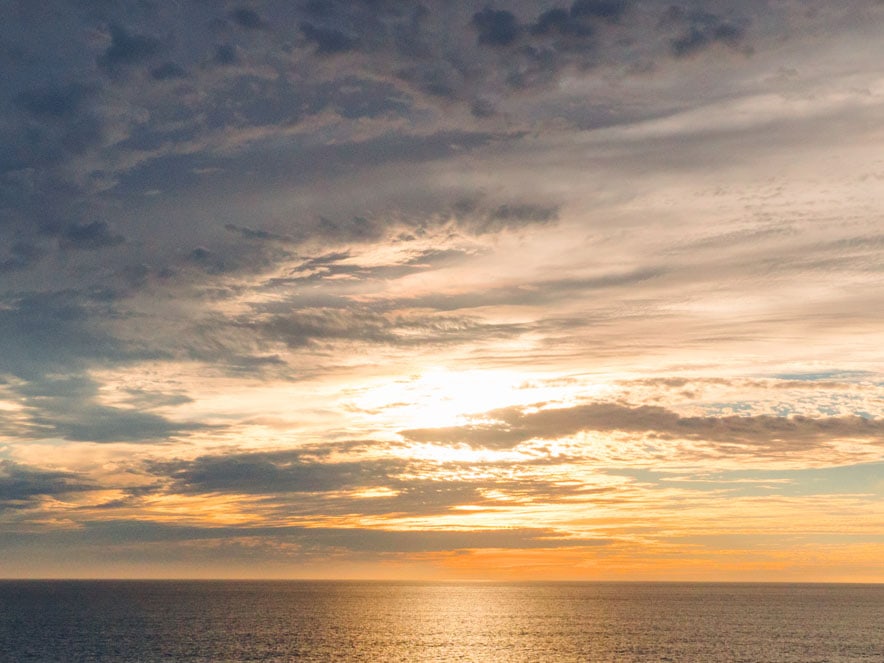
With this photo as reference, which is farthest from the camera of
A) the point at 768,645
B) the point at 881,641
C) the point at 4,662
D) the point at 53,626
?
the point at 53,626

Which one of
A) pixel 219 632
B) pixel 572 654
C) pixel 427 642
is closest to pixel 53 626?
pixel 219 632

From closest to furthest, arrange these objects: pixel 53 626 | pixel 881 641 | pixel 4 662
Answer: pixel 4 662 → pixel 881 641 → pixel 53 626

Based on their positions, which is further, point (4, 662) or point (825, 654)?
point (825, 654)

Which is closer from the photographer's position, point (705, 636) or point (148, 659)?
point (148, 659)

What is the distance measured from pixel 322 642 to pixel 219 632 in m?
29.2

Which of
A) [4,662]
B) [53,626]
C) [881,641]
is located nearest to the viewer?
[4,662]

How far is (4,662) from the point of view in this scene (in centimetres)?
12356

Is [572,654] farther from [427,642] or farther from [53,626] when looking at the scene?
[53,626]

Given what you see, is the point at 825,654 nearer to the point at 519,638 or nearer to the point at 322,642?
the point at 519,638

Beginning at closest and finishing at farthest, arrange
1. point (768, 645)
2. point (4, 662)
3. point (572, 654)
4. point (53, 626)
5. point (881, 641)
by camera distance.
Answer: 1. point (4, 662)
2. point (572, 654)
3. point (768, 645)
4. point (881, 641)
5. point (53, 626)

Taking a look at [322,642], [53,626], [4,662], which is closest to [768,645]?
[322,642]

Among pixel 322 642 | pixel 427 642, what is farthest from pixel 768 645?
pixel 322 642

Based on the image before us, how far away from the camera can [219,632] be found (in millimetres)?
170250

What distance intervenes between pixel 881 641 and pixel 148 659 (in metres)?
142
